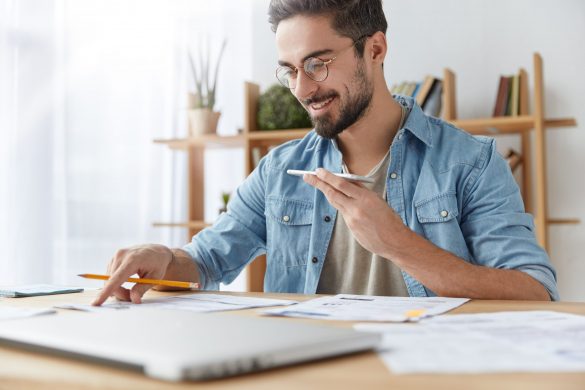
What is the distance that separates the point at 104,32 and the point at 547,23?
2096mm

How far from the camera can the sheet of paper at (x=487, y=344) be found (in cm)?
57

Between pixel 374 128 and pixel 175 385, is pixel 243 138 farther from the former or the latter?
pixel 175 385

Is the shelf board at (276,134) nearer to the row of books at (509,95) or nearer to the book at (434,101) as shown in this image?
the book at (434,101)

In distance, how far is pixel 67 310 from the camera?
1.03m

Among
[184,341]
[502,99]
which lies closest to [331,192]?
[184,341]

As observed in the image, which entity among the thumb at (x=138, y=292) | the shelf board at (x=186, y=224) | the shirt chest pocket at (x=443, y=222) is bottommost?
the shelf board at (x=186, y=224)

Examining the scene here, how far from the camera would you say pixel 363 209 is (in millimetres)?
1242

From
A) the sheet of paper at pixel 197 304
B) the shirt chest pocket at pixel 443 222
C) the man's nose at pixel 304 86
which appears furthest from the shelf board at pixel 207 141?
the sheet of paper at pixel 197 304

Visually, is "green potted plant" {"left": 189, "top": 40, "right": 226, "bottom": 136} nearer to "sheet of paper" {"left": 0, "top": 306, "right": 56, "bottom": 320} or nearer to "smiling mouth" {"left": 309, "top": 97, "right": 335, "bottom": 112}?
"smiling mouth" {"left": 309, "top": 97, "right": 335, "bottom": 112}

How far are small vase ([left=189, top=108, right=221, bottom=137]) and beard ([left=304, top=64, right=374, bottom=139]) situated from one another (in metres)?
1.84

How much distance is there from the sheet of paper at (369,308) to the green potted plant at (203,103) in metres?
2.41

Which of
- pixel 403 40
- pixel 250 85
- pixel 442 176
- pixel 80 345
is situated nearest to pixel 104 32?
pixel 250 85

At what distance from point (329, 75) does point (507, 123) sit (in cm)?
152

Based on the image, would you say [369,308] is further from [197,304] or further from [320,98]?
[320,98]
